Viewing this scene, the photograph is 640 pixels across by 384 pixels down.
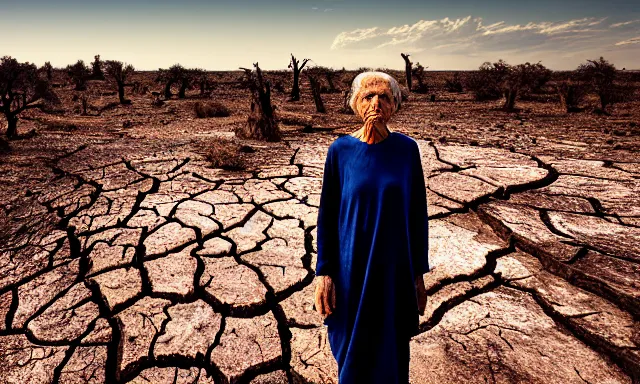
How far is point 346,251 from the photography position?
4.28 ft

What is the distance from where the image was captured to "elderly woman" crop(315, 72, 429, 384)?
47.9 inches

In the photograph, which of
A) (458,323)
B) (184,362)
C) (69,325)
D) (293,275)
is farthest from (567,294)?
(69,325)

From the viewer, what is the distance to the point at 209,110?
9.92 meters

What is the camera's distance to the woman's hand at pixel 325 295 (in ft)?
4.39

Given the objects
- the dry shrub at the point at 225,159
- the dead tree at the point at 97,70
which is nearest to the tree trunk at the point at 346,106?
the dry shrub at the point at 225,159

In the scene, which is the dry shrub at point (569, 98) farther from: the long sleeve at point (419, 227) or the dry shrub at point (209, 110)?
the long sleeve at point (419, 227)

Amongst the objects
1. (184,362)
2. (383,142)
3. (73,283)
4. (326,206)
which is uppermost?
(383,142)

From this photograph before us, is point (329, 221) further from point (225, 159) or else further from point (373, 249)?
point (225, 159)

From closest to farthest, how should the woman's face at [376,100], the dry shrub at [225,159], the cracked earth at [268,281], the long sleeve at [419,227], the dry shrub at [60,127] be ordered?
1. the woman's face at [376,100]
2. the long sleeve at [419,227]
3. the cracked earth at [268,281]
4. the dry shrub at [225,159]
5. the dry shrub at [60,127]

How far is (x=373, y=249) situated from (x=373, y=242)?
26 mm

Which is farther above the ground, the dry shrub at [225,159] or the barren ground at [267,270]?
the dry shrub at [225,159]

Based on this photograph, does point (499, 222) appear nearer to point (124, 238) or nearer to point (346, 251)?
point (346, 251)

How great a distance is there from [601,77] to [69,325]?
1461 centimetres

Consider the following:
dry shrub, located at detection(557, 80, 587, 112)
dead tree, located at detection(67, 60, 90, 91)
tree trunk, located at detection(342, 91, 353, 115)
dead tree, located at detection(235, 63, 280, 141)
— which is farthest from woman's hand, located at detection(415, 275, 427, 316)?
dead tree, located at detection(67, 60, 90, 91)
